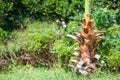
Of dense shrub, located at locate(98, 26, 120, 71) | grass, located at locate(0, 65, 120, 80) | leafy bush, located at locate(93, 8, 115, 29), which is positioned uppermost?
leafy bush, located at locate(93, 8, 115, 29)

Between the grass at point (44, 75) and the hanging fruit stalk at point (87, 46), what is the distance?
0.15 meters

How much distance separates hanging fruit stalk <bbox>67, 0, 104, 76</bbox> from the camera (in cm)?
593

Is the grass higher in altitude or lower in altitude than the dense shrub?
lower

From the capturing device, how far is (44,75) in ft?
20.1

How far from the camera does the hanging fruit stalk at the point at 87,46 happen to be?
19.4 ft

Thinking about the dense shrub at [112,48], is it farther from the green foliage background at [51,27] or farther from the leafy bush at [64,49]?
the leafy bush at [64,49]

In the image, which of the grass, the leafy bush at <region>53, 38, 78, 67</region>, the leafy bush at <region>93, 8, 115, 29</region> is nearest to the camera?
the grass

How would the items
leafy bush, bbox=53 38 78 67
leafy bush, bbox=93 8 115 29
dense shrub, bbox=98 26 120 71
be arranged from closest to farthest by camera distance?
1. dense shrub, bbox=98 26 120 71
2. leafy bush, bbox=53 38 78 67
3. leafy bush, bbox=93 8 115 29

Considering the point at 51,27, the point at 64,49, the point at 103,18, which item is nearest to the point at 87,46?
the point at 64,49

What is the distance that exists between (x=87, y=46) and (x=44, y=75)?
88 centimetres

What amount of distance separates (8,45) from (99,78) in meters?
2.32

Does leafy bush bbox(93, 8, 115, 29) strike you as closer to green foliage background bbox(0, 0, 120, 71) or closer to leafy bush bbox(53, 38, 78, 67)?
green foliage background bbox(0, 0, 120, 71)

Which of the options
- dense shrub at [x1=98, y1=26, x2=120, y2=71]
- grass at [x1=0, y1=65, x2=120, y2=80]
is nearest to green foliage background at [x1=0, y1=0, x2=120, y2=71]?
dense shrub at [x1=98, y1=26, x2=120, y2=71]

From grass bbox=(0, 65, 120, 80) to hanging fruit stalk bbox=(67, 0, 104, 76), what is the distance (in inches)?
5.8
